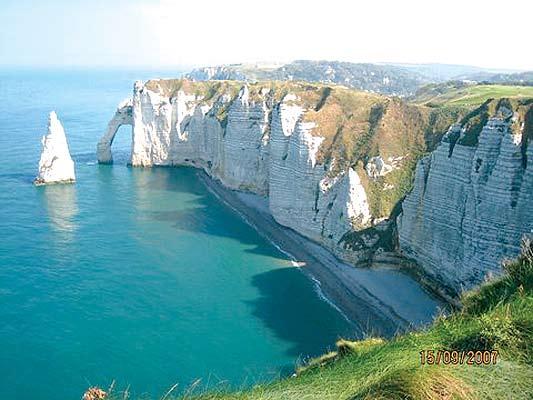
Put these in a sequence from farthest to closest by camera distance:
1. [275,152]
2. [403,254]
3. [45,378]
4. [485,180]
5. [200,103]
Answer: [200,103] < [275,152] < [403,254] < [485,180] < [45,378]

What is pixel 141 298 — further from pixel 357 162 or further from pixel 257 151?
pixel 257 151

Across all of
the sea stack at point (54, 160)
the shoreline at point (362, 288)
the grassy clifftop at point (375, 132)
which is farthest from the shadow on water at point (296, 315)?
the sea stack at point (54, 160)

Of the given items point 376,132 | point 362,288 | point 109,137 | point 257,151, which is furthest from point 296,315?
point 109,137

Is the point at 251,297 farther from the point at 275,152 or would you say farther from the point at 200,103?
the point at 200,103

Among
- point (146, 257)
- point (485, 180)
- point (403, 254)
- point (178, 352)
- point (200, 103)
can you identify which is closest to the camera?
point (178, 352)

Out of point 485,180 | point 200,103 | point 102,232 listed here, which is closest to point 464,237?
point 485,180

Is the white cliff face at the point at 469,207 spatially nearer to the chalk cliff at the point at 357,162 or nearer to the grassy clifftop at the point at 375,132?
the chalk cliff at the point at 357,162
